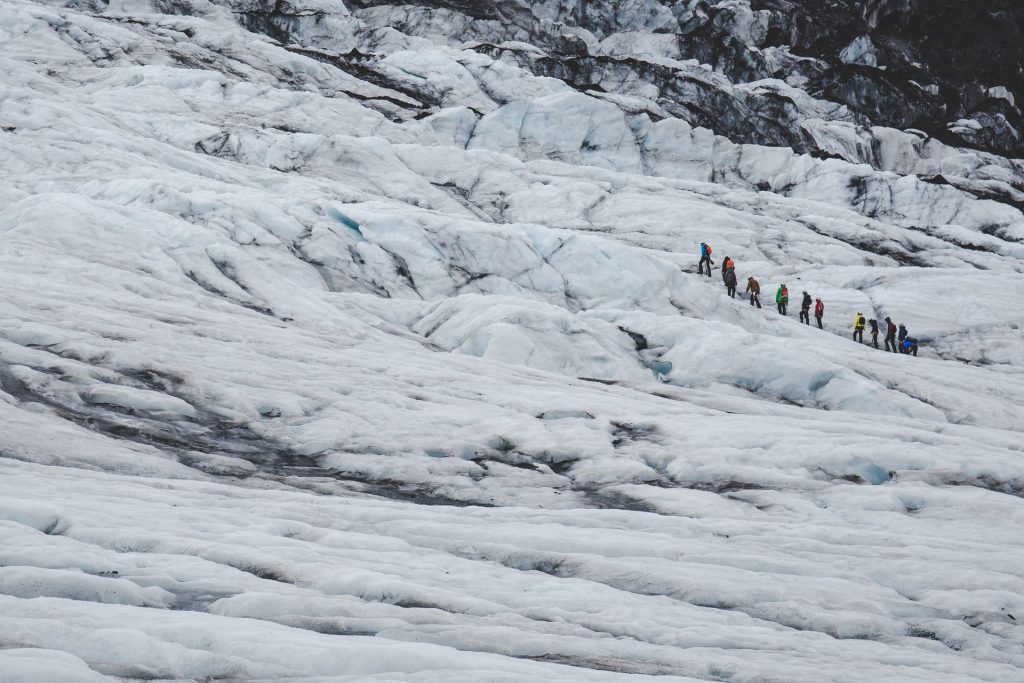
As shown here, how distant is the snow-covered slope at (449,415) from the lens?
27.0 ft

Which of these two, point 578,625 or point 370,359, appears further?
point 370,359

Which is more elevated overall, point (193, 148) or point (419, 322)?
point (193, 148)

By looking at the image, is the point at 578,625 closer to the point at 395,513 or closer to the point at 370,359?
the point at 395,513

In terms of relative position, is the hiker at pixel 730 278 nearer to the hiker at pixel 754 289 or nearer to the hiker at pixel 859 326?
the hiker at pixel 754 289

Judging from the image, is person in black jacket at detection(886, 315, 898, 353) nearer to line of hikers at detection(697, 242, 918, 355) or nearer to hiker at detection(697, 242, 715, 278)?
line of hikers at detection(697, 242, 918, 355)

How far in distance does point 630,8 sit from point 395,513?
10814cm

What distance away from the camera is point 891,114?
3772 inches

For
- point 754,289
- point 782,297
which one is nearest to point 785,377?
point 782,297

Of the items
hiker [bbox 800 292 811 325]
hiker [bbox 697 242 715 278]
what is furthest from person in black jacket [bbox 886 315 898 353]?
hiker [bbox 697 242 715 278]

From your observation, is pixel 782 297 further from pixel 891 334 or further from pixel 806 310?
pixel 891 334

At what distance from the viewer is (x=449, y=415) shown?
16.7 metres

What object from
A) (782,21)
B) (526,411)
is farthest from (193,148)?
(782,21)

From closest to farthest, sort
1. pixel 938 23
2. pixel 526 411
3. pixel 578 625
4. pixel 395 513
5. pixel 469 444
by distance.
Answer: pixel 578 625 → pixel 395 513 → pixel 469 444 → pixel 526 411 → pixel 938 23

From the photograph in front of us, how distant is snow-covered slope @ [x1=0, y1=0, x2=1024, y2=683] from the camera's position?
8.23m
